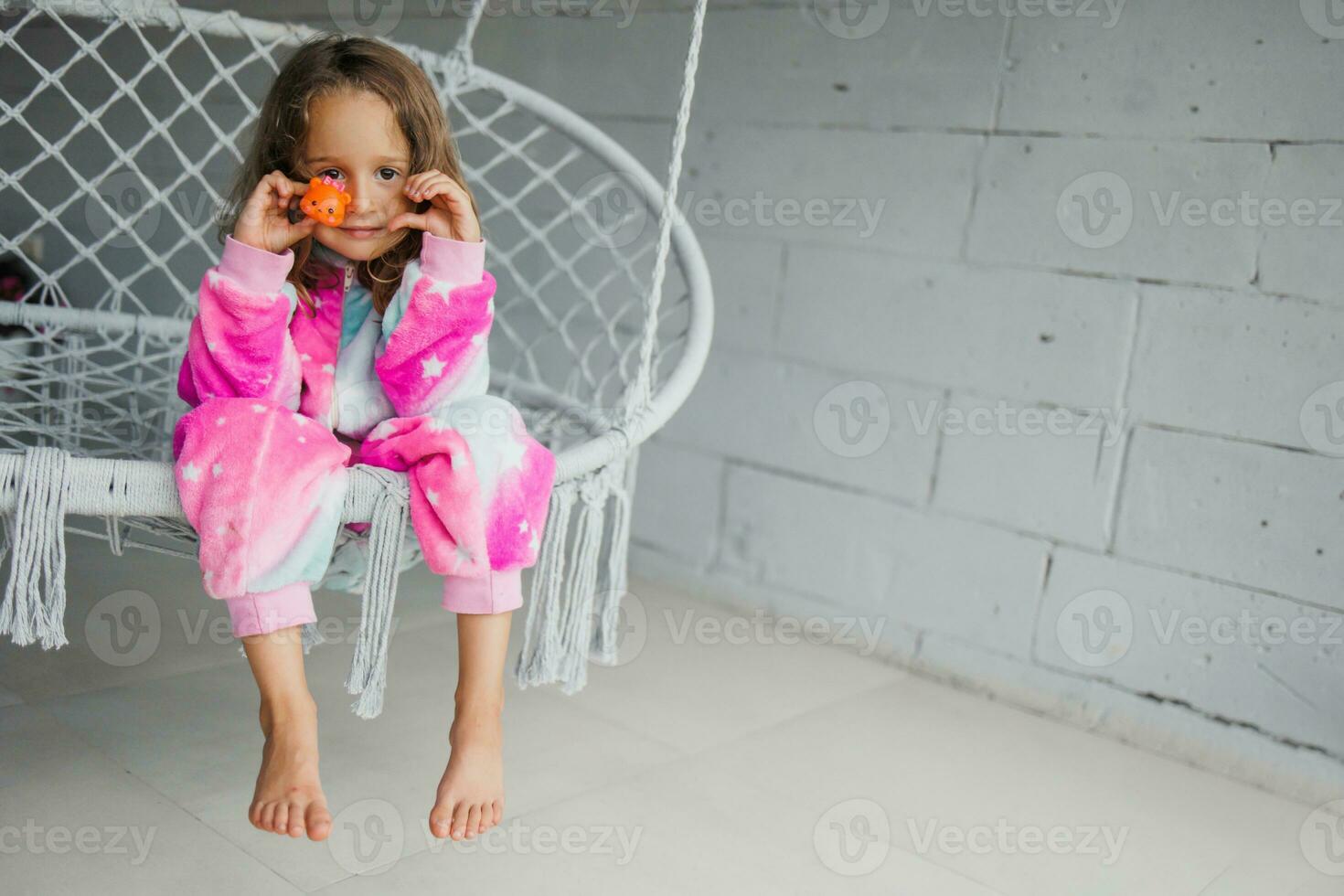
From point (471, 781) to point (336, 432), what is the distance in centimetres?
41

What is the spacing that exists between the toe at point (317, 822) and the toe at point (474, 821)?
122 mm

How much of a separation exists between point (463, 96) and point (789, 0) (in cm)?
79

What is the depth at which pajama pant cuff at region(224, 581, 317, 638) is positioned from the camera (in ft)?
3.37

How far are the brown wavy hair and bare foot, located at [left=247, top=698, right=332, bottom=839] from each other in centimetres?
44

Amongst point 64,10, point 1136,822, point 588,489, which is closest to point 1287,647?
point 1136,822

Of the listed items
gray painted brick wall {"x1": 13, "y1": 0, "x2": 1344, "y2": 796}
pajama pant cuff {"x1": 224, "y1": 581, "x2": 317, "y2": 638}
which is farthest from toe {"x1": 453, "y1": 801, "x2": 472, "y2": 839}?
gray painted brick wall {"x1": 13, "y1": 0, "x2": 1344, "y2": 796}

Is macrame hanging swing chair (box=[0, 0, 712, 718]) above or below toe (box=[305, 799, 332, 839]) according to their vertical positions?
above

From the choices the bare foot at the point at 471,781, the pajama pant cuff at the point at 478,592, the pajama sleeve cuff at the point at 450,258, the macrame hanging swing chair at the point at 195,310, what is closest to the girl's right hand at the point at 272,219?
the pajama sleeve cuff at the point at 450,258

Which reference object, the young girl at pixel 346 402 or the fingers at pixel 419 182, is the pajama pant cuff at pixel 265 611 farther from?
the fingers at pixel 419 182

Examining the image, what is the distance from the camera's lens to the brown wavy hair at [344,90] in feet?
3.92

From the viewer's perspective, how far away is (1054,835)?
1464 mm

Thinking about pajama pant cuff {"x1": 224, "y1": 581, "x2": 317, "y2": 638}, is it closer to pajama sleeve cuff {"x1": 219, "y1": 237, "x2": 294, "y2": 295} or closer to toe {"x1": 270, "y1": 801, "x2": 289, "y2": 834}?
toe {"x1": 270, "y1": 801, "x2": 289, "y2": 834}

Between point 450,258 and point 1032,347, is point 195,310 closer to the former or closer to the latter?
point 450,258

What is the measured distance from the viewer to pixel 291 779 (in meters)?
1.02
